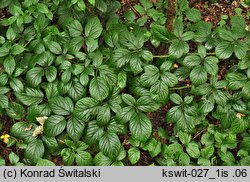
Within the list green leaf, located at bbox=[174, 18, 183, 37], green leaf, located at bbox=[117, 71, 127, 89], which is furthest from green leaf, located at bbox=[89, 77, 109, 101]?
green leaf, located at bbox=[174, 18, 183, 37]

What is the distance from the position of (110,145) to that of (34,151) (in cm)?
56

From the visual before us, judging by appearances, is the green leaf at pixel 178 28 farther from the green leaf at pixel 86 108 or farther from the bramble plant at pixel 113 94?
the green leaf at pixel 86 108

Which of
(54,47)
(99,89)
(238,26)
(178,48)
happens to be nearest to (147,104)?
(99,89)

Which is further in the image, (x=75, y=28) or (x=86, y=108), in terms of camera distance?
(x=75, y=28)

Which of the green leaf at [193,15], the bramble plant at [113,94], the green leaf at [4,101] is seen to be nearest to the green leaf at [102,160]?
the bramble plant at [113,94]

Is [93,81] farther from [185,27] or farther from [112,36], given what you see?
[185,27]

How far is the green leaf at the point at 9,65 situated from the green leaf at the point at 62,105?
1.26 feet

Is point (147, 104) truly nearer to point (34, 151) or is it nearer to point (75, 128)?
point (75, 128)

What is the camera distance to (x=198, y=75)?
108 inches

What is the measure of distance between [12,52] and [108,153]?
105 centimetres

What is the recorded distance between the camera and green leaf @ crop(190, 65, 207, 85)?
2742 mm

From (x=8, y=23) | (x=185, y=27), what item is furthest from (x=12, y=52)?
(x=185, y=27)

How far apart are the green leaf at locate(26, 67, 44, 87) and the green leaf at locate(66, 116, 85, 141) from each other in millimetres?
383

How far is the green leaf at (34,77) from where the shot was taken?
2783 mm
